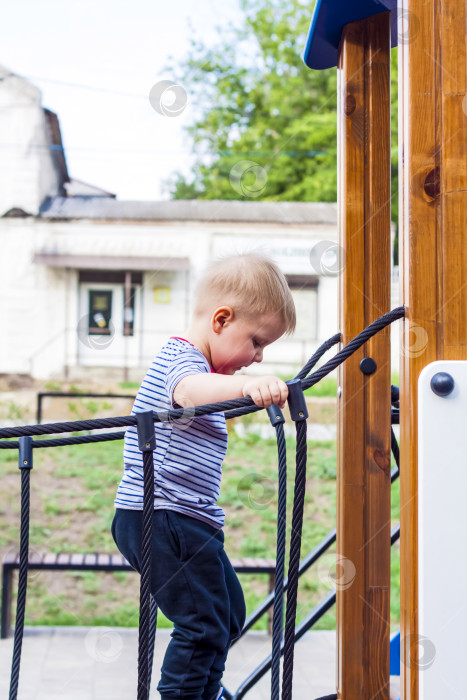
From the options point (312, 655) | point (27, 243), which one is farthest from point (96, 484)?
point (27, 243)

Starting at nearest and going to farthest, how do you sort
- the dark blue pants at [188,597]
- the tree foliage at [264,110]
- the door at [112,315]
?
1. the dark blue pants at [188,597]
2. the door at [112,315]
3. the tree foliage at [264,110]

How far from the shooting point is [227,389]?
121 centimetres

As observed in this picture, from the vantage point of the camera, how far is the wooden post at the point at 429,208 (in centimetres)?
112

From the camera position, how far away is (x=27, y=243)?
1084cm

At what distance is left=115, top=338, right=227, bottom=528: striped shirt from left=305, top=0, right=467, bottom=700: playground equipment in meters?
0.28

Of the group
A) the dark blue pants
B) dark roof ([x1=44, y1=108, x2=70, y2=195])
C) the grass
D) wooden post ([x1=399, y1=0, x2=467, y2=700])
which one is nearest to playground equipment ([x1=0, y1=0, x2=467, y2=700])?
wooden post ([x1=399, y1=0, x2=467, y2=700])

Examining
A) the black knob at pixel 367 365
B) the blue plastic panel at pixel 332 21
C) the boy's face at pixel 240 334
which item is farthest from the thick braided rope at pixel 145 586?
the blue plastic panel at pixel 332 21

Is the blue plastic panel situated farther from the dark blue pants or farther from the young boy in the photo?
the dark blue pants

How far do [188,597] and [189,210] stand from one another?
9.94 m

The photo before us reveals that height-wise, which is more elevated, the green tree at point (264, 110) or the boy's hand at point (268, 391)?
the green tree at point (264, 110)

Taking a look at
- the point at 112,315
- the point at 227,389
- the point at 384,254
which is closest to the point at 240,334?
the point at 227,389

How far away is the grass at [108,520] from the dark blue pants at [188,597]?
0.82 metres

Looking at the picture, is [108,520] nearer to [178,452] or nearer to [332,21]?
[178,452]

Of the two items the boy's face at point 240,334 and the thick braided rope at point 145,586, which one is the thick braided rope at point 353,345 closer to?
the boy's face at point 240,334
